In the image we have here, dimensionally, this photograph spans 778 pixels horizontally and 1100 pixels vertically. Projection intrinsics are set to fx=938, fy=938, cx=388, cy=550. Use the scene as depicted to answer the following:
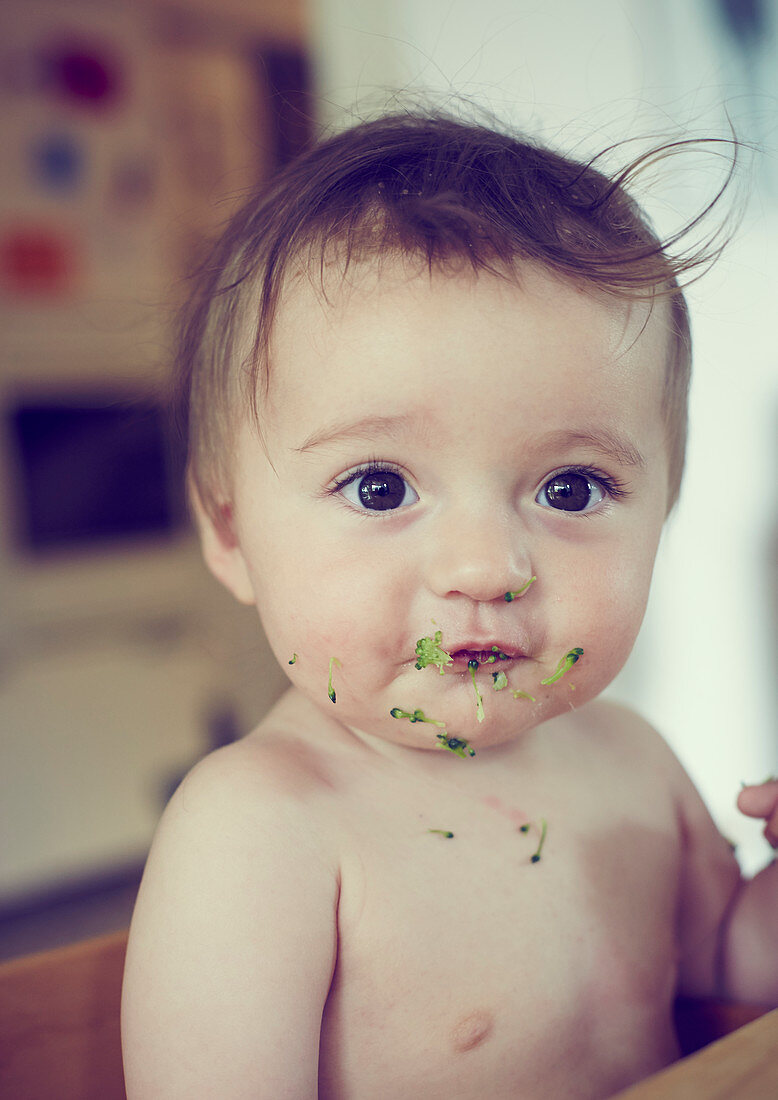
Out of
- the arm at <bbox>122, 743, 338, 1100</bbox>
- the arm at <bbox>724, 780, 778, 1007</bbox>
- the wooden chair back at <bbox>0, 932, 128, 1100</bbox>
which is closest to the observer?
the arm at <bbox>122, 743, 338, 1100</bbox>

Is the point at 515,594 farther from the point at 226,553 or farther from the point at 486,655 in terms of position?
the point at 226,553

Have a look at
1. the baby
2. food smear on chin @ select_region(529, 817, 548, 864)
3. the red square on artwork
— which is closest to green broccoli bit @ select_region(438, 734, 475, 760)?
the baby

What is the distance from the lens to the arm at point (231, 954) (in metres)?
0.50

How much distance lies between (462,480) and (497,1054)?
0.36m

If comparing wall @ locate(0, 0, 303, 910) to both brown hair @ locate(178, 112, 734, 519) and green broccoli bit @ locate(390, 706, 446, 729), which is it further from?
green broccoli bit @ locate(390, 706, 446, 729)

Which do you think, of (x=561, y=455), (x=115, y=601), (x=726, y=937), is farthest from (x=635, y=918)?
(x=115, y=601)

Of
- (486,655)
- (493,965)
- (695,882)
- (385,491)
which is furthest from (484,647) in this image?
(695,882)

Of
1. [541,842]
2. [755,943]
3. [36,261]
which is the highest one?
[36,261]

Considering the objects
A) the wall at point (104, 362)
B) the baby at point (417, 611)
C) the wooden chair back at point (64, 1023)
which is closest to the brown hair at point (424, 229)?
the baby at point (417, 611)

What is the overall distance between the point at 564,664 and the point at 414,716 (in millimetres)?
95

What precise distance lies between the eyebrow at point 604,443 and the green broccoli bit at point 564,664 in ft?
0.40

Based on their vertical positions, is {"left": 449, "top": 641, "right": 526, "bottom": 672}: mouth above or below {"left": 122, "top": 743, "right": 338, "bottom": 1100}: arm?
above

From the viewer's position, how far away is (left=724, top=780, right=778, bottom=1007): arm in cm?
74

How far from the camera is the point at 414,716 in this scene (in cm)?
56
